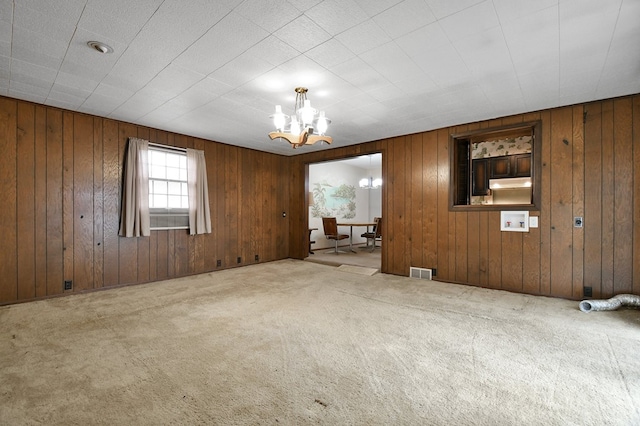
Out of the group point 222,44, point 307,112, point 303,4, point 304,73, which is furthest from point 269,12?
point 307,112

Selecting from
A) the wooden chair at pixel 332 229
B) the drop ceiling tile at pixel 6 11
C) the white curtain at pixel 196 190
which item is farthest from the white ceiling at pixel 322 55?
the wooden chair at pixel 332 229

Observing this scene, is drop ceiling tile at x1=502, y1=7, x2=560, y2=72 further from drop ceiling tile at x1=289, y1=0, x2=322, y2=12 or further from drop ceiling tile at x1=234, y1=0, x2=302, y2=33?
drop ceiling tile at x1=234, y1=0, x2=302, y2=33

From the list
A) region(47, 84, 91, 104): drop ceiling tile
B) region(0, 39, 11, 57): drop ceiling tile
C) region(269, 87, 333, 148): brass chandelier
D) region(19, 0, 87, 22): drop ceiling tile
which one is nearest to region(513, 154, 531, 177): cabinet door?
region(269, 87, 333, 148): brass chandelier

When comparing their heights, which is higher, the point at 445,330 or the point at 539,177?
the point at 539,177

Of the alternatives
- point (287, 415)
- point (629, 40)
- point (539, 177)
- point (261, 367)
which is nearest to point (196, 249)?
point (261, 367)

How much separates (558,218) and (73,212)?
633 centimetres

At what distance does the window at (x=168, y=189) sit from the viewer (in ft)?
14.9

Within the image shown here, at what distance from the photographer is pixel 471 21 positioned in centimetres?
199

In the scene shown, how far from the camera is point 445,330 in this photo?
2611 millimetres

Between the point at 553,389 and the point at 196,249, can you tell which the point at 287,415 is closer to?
the point at 553,389

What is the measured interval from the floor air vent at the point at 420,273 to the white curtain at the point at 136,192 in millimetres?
4239

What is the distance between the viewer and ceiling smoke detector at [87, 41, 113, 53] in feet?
7.41

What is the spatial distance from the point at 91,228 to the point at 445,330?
15.0 feet

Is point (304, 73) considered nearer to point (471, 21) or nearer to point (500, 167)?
point (471, 21)
